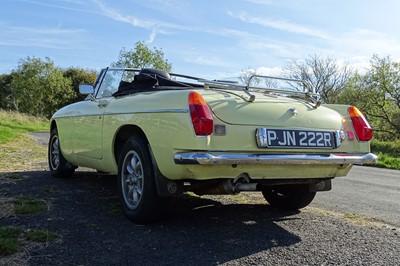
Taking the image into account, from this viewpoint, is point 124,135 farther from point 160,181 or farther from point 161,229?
point 161,229

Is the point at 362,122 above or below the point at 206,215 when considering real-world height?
above

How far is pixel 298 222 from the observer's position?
423 centimetres

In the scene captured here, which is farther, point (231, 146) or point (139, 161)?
point (139, 161)

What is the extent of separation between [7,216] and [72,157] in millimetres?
2033

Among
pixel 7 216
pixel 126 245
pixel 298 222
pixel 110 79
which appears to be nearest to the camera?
pixel 126 245

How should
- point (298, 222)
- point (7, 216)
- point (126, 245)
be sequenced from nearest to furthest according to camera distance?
1. point (126, 245)
2. point (7, 216)
3. point (298, 222)

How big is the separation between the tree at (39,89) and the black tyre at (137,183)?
43122mm

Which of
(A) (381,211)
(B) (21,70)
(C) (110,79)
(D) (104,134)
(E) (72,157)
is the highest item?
(B) (21,70)

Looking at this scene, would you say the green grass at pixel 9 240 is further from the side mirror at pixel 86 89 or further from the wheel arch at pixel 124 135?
the side mirror at pixel 86 89

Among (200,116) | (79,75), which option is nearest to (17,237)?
(200,116)

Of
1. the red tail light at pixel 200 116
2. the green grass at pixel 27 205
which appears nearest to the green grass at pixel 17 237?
the green grass at pixel 27 205

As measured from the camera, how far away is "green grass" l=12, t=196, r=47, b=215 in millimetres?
4086

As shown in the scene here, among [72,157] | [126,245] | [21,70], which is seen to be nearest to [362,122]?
[126,245]

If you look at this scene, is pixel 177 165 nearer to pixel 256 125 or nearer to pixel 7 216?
pixel 256 125
